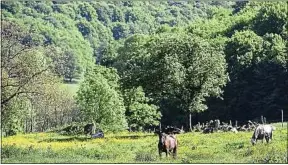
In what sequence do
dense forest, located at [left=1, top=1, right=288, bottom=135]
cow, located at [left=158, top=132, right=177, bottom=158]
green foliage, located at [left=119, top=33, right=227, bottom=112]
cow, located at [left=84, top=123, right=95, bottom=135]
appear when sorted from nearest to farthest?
cow, located at [left=158, top=132, right=177, bottom=158] < dense forest, located at [left=1, top=1, right=288, bottom=135] < cow, located at [left=84, top=123, right=95, bottom=135] < green foliage, located at [left=119, top=33, right=227, bottom=112]

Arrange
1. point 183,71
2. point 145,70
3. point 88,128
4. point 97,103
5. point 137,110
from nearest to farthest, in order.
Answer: point 97,103 → point 88,128 → point 183,71 → point 145,70 → point 137,110

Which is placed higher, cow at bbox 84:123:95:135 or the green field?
cow at bbox 84:123:95:135

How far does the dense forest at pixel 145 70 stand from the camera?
21844 mm

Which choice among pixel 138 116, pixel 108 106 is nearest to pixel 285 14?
pixel 138 116

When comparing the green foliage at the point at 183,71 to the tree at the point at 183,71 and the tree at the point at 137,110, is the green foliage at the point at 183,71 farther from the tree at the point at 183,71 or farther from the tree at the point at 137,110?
the tree at the point at 137,110

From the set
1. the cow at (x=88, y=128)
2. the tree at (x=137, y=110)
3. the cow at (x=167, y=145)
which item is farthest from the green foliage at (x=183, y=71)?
the cow at (x=167, y=145)

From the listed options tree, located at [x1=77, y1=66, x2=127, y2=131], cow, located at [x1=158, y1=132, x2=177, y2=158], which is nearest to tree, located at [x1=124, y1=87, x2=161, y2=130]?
tree, located at [x1=77, y1=66, x2=127, y2=131]

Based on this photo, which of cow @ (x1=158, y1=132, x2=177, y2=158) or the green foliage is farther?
the green foliage

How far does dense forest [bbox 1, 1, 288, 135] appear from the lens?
71.7 ft

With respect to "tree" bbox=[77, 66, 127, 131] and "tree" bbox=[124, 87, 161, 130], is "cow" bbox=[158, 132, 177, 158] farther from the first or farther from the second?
"tree" bbox=[124, 87, 161, 130]

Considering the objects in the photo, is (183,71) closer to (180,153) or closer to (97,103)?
(97,103)

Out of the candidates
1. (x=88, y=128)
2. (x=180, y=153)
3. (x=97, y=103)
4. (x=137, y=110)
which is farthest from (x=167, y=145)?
(x=137, y=110)

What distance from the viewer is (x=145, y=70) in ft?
123

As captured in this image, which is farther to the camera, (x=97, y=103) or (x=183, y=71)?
(x=183, y=71)
